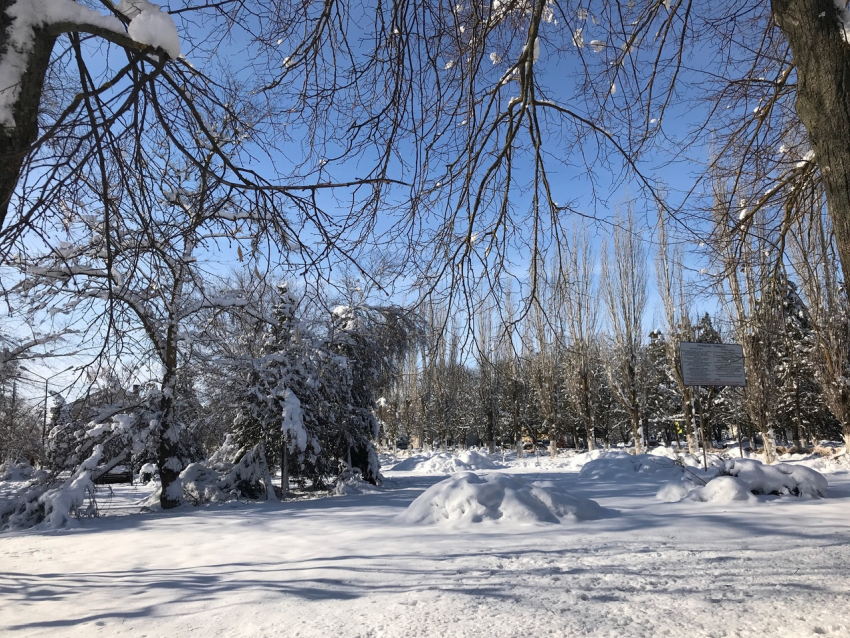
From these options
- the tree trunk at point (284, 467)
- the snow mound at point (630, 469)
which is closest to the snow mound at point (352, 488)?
the tree trunk at point (284, 467)

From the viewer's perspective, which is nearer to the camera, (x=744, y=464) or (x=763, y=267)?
(x=763, y=267)

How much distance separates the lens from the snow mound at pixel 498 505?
20.2 ft

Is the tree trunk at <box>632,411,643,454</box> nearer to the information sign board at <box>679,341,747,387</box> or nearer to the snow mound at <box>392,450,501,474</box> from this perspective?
the snow mound at <box>392,450,501,474</box>

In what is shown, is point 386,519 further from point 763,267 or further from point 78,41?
point 78,41

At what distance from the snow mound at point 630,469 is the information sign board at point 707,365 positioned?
274cm

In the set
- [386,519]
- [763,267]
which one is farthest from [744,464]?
[386,519]

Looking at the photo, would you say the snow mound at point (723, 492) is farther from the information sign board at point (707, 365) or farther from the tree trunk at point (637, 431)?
the tree trunk at point (637, 431)

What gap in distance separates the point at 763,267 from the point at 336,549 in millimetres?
4884

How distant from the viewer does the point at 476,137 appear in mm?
3723

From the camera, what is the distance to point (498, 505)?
6.41 meters

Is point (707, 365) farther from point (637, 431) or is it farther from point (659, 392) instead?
point (659, 392)

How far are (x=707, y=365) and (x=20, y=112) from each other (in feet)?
38.9

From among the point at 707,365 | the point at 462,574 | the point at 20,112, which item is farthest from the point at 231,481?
the point at 20,112

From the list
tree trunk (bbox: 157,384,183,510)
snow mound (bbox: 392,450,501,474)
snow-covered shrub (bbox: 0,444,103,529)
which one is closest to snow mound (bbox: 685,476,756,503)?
tree trunk (bbox: 157,384,183,510)
